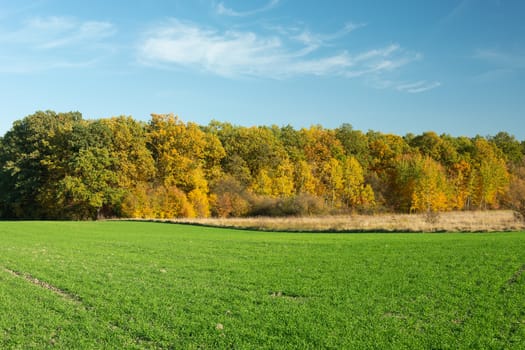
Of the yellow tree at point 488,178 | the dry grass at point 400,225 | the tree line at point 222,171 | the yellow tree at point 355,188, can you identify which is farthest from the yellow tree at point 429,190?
the dry grass at point 400,225

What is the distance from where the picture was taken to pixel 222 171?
277 feet

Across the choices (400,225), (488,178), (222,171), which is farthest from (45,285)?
(488,178)

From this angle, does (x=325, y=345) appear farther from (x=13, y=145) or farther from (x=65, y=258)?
(x=13, y=145)

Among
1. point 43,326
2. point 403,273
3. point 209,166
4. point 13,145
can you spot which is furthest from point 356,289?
point 13,145

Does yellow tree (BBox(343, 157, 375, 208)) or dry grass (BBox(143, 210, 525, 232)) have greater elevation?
yellow tree (BBox(343, 157, 375, 208))

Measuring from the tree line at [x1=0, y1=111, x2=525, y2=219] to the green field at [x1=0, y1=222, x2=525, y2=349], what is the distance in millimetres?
45395

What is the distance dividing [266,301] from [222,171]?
71.5 m

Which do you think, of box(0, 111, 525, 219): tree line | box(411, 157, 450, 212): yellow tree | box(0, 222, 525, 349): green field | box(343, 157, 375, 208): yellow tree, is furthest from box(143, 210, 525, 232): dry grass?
box(411, 157, 450, 212): yellow tree

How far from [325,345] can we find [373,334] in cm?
142

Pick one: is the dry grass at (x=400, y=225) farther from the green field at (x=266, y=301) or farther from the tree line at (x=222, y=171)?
the green field at (x=266, y=301)

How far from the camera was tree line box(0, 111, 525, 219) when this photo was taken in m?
71.8

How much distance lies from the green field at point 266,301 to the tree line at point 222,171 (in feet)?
149

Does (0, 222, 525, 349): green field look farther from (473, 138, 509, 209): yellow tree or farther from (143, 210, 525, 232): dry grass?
(473, 138, 509, 209): yellow tree

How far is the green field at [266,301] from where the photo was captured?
396 inches
